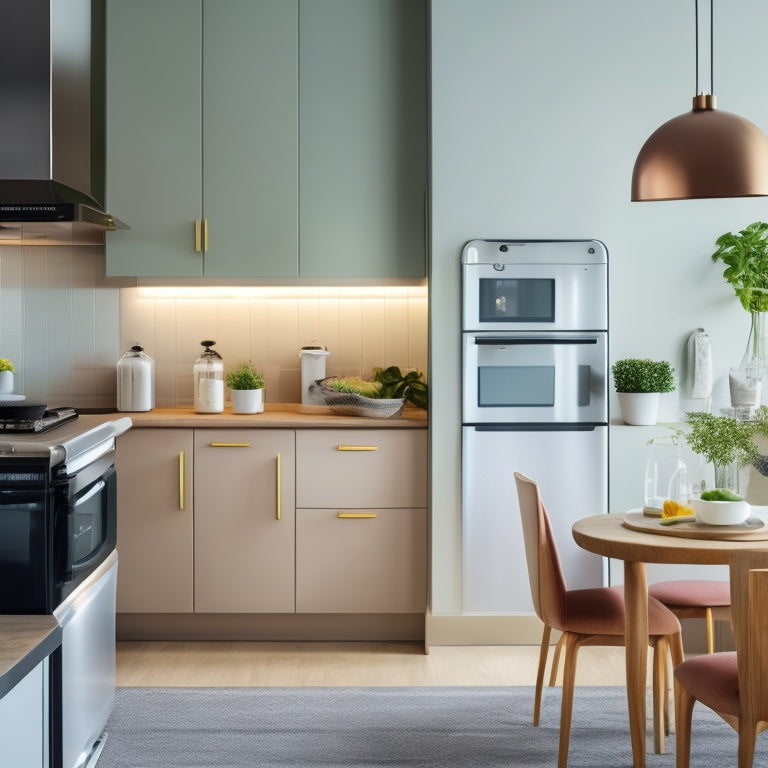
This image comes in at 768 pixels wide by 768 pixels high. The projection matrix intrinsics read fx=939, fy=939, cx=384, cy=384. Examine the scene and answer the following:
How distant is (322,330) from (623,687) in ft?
6.65

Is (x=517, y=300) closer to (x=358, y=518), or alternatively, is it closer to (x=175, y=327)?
(x=358, y=518)

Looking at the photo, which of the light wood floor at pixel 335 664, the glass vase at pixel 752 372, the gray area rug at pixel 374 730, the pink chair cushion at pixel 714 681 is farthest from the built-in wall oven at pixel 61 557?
the glass vase at pixel 752 372

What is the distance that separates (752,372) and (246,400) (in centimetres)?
205

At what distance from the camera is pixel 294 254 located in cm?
394

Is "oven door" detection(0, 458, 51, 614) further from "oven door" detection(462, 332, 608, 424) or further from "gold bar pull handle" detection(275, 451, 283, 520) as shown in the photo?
"oven door" detection(462, 332, 608, 424)

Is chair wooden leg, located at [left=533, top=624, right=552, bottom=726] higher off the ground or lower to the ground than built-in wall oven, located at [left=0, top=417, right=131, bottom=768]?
lower

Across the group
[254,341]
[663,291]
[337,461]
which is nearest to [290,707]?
[337,461]

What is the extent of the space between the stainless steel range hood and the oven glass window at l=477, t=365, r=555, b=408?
161 centimetres

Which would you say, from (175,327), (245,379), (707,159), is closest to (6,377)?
(175,327)

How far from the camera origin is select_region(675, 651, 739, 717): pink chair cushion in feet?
6.82

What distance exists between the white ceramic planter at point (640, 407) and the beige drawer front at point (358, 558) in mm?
913

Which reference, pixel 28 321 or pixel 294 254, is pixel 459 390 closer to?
pixel 294 254

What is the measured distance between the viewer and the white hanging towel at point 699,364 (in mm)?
3750

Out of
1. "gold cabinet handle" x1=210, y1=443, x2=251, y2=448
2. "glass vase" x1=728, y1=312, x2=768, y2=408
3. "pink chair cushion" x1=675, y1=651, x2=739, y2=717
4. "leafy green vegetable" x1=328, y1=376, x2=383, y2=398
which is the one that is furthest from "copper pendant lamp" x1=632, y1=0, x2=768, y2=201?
"gold cabinet handle" x1=210, y1=443, x2=251, y2=448
